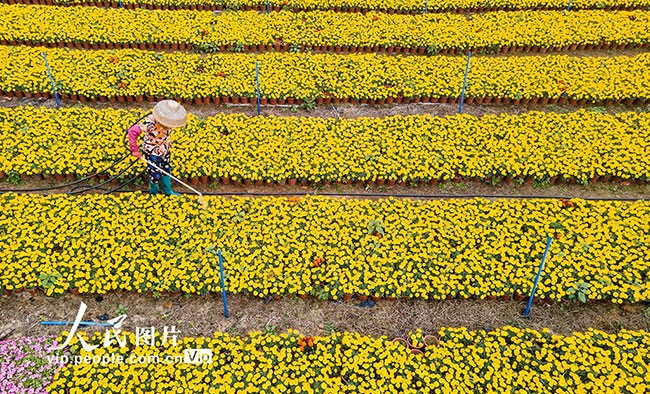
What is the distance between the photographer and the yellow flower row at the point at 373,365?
16.4 feet

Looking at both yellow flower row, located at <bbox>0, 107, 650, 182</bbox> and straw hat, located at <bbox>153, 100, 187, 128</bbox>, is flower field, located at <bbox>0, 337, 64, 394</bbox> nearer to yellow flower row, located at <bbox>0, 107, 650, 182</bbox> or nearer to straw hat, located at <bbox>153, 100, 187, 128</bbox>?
yellow flower row, located at <bbox>0, 107, 650, 182</bbox>

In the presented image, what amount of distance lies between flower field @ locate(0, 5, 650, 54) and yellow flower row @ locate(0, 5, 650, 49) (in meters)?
0.02

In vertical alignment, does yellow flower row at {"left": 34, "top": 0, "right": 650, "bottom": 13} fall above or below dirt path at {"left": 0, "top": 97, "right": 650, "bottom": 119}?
above

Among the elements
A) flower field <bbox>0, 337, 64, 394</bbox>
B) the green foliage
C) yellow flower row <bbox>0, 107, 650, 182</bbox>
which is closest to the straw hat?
yellow flower row <bbox>0, 107, 650, 182</bbox>

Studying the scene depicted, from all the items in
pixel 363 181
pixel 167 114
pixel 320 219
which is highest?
pixel 167 114

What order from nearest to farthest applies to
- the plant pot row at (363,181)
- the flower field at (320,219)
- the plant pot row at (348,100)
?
1. the flower field at (320,219)
2. the plant pot row at (363,181)
3. the plant pot row at (348,100)

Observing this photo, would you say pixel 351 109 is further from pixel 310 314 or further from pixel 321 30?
pixel 310 314

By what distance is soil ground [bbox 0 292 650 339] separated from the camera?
5.75 metres

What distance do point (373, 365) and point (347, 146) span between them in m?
3.81

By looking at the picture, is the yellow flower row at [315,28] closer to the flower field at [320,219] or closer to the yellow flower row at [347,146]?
the flower field at [320,219]

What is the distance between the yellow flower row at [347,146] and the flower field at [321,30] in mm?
2836

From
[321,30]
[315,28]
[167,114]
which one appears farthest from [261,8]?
[167,114]

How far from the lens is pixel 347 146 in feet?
26.0

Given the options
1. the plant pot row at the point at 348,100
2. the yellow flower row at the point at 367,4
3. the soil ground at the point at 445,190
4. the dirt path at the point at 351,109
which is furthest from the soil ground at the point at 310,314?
the yellow flower row at the point at 367,4
